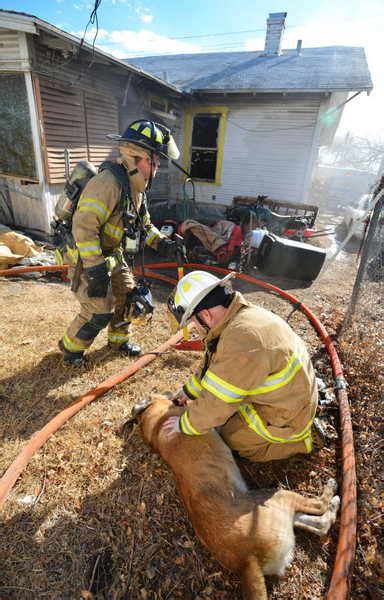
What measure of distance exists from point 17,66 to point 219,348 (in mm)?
6416

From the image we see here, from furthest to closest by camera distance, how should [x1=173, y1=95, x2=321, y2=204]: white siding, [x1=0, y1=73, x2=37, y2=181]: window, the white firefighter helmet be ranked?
1. [x1=173, y1=95, x2=321, y2=204]: white siding
2. [x1=0, y1=73, x2=37, y2=181]: window
3. the white firefighter helmet

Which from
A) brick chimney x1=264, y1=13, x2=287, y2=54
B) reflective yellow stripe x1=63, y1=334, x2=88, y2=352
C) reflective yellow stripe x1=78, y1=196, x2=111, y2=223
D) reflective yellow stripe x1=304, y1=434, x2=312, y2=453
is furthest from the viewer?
brick chimney x1=264, y1=13, x2=287, y2=54

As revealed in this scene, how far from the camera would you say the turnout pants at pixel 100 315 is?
301 centimetres

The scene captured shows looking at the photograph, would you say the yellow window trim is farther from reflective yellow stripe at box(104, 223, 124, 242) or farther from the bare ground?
the bare ground

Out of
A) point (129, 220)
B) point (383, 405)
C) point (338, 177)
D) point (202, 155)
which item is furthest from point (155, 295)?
point (338, 177)

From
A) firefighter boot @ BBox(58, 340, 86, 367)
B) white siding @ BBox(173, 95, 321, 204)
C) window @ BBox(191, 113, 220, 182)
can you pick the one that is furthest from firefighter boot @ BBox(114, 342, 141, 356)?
window @ BBox(191, 113, 220, 182)

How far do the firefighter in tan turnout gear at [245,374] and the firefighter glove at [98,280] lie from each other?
96 cm

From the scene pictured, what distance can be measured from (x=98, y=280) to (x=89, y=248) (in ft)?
0.98

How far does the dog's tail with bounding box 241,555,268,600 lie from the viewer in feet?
4.95

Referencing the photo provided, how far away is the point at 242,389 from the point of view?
1768 millimetres

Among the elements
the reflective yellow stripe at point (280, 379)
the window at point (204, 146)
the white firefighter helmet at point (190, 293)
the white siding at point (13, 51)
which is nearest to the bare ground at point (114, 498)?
the reflective yellow stripe at point (280, 379)

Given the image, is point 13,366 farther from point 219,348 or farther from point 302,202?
point 302,202

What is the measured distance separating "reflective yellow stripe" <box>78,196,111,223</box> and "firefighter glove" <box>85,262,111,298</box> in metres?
0.44

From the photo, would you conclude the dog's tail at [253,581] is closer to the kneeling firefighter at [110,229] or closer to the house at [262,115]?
the kneeling firefighter at [110,229]
